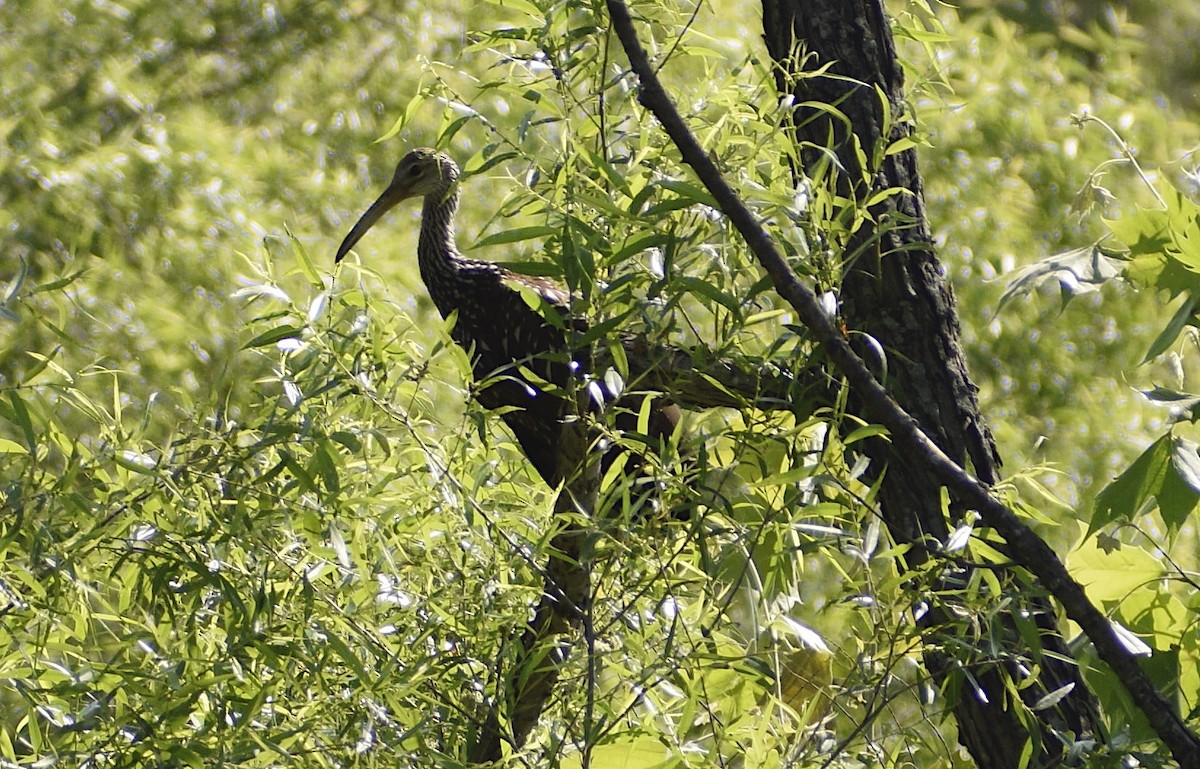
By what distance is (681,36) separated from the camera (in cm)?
111

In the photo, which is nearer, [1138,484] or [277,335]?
[1138,484]

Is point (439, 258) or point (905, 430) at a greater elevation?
point (905, 430)

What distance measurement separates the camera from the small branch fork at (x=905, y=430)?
1.04 meters

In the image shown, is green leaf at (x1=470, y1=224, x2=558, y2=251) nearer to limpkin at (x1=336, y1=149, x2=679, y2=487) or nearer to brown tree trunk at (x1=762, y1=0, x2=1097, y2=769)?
brown tree trunk at (x1=762, y1=0, x2=1097, y2=769)

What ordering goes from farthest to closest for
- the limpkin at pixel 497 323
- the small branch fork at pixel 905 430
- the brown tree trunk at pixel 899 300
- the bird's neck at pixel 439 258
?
the bird's neck at pixel 439 258 < the limpkin at pixel 497 323 < the brown tree trunk at pixel 899 300 < the small branch fork at pixel 905 430

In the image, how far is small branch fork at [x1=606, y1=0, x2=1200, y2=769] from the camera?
1.04 metres

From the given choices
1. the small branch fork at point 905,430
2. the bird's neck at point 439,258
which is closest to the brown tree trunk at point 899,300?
the small branch fork at point 905,430

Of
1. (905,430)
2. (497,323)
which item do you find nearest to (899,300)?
(905,430)

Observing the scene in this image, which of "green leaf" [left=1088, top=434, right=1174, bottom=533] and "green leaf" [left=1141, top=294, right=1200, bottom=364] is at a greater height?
"green leaf" [left=1141, top=294, right=1200, bottom=364]

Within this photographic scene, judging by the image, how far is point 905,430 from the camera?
1.10m

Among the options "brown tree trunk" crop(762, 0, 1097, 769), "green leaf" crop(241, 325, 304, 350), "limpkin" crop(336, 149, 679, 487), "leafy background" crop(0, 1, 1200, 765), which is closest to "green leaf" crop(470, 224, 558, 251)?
"leafy background" crop(0, 1, 1200, 765)

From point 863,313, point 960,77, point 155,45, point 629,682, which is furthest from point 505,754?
point 155,45

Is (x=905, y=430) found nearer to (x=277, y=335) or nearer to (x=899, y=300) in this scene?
(x=899, y=300)

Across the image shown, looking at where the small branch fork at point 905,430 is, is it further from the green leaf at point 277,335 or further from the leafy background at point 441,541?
the green leaf at point 277,335
